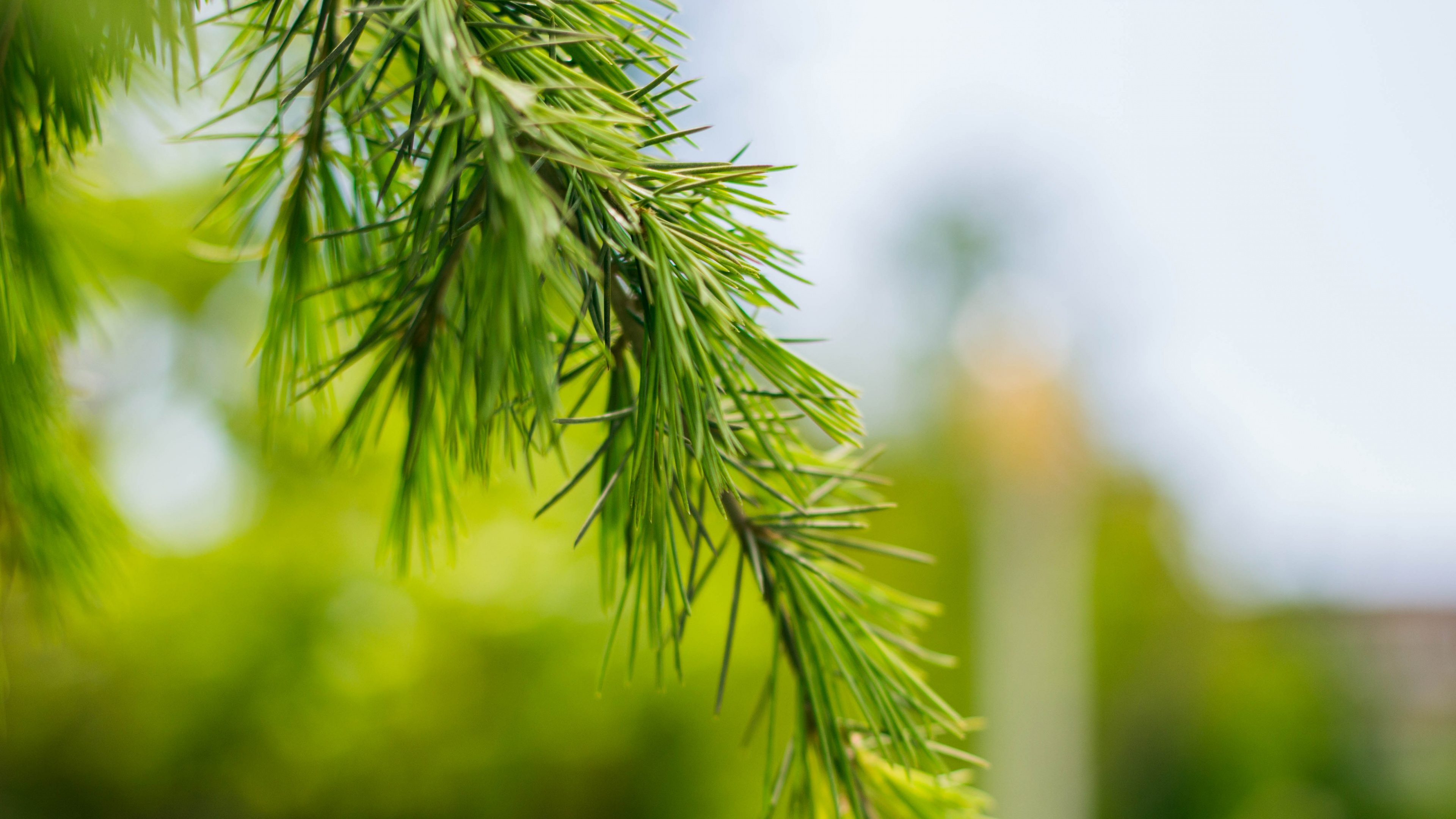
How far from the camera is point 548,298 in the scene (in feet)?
0.98

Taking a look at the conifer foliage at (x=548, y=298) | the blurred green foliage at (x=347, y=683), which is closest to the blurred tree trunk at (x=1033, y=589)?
the blurred green foliage at (x=347, y=683)

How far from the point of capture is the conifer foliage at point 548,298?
0.20 metres

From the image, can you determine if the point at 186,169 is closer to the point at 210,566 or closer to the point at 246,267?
the point at 246,267

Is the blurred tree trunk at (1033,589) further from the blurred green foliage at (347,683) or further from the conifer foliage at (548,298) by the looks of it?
the conifer foliage at (548,298)

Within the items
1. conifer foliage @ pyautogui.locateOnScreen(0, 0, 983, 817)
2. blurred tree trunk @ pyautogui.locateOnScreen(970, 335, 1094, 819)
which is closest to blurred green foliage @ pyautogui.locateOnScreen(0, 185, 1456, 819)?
conifer foliage @ pyautogui.locateOnScreen(0, 0, 983, 817)

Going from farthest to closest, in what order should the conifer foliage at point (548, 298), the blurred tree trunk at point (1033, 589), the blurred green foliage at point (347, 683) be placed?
1. the blurred tree trunk at point (1033, 589)
2. the blurred green foliage at point (347, 683)
3. the conifer foliage at point (548, 298)

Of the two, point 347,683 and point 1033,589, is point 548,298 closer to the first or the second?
point 347,683

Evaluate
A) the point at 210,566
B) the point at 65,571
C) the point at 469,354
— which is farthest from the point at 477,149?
the point at 210,566

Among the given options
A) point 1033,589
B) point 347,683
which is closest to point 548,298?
point 347,683

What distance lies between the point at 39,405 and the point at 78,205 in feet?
0.53

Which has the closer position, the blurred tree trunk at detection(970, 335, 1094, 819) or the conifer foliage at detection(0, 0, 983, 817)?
the conifer foliage at detection(0, 0, 983, 817)

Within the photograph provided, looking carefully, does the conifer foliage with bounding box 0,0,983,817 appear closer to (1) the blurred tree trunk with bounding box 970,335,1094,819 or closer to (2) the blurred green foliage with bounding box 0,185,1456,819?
(2) the blurred green foliage with bounding box 0,185,1456,819

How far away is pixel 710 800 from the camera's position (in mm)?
2096

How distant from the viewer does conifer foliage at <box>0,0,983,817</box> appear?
0.67 feet
